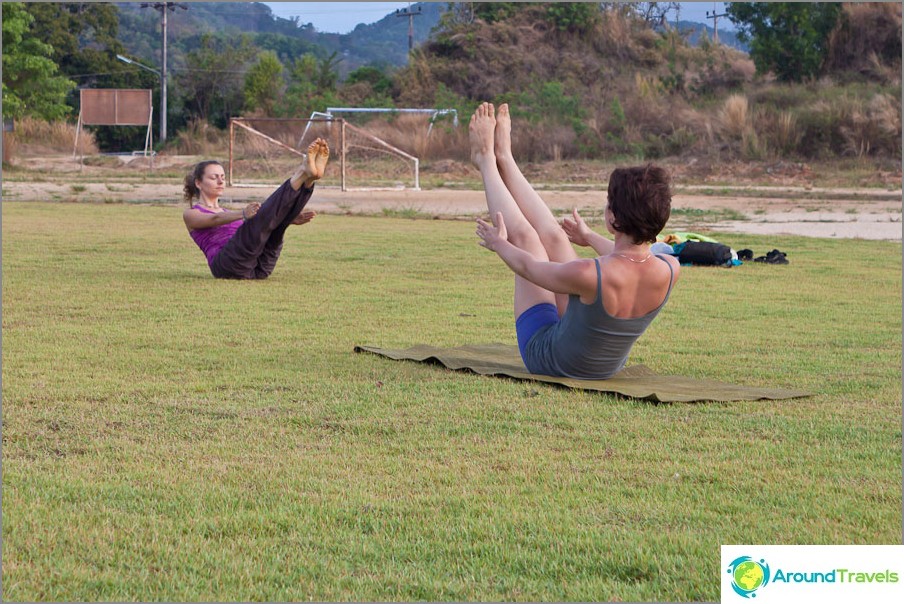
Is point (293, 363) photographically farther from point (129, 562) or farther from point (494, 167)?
point (129, 562)

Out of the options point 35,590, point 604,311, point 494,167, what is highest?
point 494,167

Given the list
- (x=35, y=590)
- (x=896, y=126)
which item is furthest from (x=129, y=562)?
(x=896, y=126)

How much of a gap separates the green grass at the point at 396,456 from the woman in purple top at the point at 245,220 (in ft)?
2.80

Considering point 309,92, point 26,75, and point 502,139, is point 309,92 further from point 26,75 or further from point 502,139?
point 502,139

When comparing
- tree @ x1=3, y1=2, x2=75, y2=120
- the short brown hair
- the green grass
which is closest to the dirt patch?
tree @ x1=3, y1=2, x2=75, y2=120

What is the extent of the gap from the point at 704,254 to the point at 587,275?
6.50 meters

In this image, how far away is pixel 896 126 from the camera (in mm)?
30750

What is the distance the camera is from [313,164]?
8133 millimetres

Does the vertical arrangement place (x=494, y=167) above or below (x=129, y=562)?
above

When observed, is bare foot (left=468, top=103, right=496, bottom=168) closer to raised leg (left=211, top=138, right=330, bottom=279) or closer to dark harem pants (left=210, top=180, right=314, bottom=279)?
raised leg (left=211, top=138, right=330, bottom=279)

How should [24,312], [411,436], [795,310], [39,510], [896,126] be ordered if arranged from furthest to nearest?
[896,126], [795,310], [24,312], [411,436], [39,510]

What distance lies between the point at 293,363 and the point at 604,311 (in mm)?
1728

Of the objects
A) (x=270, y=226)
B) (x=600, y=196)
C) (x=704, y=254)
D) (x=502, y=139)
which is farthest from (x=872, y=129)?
(x=502, y=139)

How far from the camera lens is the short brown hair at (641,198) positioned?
193 inches
